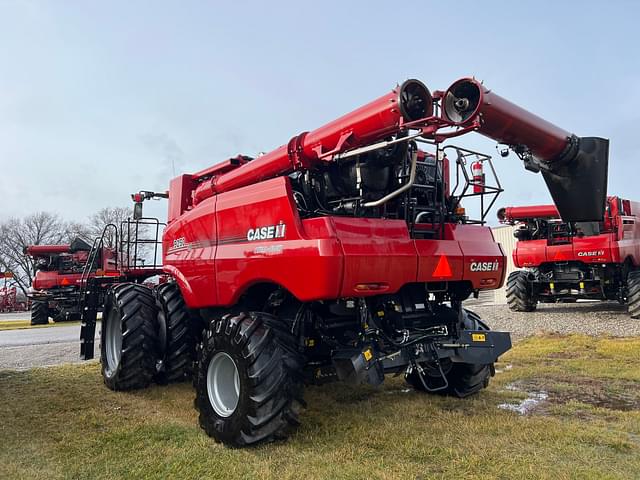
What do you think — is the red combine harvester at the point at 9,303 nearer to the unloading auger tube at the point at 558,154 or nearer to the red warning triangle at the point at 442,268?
the red warning triangle at the point at 442,268

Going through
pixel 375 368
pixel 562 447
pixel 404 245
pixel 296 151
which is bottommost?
pixel 562 447

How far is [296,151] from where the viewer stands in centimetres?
463

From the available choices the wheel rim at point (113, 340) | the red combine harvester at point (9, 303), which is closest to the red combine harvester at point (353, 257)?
the wheel rim at point (113, 340)

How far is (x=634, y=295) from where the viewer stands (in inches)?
465

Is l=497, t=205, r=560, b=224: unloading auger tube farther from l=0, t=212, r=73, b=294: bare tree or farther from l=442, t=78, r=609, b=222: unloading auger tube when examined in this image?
l=0, t=212, r=73, b=294: bare tree

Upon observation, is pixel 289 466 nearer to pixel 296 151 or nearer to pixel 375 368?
pixel 375 368

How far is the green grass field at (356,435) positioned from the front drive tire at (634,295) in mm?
6338

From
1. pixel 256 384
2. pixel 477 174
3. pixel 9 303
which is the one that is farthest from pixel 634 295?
pixel 9 303

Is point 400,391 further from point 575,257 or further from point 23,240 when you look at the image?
point 23,240

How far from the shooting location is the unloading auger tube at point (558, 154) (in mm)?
4137

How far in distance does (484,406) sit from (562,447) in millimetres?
1235

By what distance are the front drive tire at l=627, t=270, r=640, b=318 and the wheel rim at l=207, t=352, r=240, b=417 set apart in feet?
35.0

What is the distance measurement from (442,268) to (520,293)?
10.4 m

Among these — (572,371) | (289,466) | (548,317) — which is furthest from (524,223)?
(289,466)
